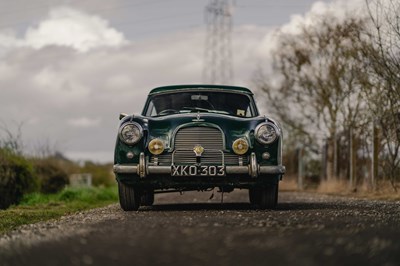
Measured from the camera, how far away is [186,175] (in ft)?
31.6

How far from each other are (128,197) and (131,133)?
0.85 metres

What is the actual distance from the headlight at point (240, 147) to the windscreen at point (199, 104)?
4.76 feet

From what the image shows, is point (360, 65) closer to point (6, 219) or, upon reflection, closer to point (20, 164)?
point (20, 164)

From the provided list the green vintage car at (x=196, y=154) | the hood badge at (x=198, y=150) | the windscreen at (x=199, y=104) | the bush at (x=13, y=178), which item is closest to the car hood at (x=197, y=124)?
the green vintage car at (x=196, y=154)

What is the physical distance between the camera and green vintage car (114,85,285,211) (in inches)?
383

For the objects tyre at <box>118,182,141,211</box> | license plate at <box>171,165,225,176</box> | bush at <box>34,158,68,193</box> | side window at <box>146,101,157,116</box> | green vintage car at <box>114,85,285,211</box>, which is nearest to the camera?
license plate at <box>171,165,225,176</box>

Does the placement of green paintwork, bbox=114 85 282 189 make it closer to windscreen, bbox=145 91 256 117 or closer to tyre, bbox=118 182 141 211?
tyre, bbox=118 182 141 211

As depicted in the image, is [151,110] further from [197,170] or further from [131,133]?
[197,170]

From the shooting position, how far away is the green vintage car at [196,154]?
31.9 feet

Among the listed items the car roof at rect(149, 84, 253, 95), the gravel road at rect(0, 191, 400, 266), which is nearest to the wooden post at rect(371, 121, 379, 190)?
the car roof at rect(149, 84, 253, 95)

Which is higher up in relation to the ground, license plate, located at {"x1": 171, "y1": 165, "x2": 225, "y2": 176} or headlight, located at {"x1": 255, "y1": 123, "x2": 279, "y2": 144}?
headlight, located at {"x1": 255, "y1": 123, "x2": 279, "y2": 144}

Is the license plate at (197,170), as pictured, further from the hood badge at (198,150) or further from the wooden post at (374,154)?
the wooden post at (374,154)

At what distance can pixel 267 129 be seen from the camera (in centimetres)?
999

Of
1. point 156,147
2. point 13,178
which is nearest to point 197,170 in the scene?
point 156,147
